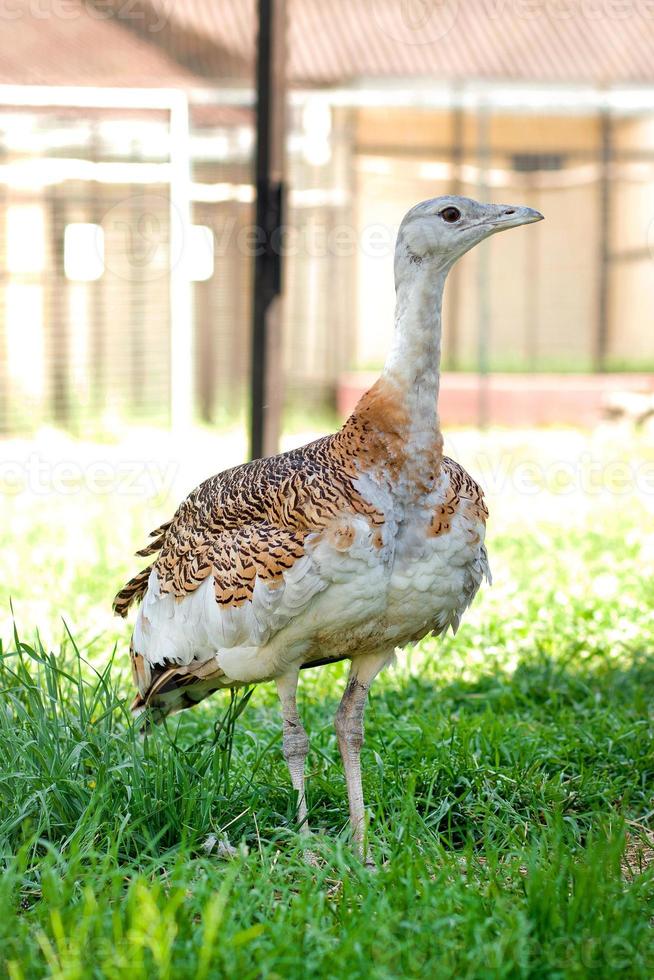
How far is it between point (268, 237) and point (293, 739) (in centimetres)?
344

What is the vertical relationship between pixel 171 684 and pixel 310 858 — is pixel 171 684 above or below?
above

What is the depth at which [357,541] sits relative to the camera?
3043 mm

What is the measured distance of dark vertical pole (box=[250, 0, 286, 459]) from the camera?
6.20m

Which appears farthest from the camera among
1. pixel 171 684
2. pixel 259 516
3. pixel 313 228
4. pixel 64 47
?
pixel 313 228

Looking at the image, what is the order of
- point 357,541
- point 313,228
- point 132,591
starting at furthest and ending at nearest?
point 313,228, point 132,591, point 357,541

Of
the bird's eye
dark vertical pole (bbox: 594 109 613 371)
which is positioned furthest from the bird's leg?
dark vertical pole (bbox: 594 109 613 371)

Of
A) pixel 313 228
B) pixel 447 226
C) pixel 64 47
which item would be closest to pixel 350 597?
pixel 447 226

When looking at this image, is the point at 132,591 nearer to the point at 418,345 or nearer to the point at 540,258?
the point at 418,345

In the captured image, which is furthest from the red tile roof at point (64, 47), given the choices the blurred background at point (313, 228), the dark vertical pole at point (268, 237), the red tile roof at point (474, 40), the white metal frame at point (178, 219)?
the dark vertical pole at point (268, 237)

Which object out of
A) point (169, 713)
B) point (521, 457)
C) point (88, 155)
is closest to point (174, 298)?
point (88, 155)

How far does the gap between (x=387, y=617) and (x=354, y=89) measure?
29.0 feet

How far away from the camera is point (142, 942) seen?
7.68 ft

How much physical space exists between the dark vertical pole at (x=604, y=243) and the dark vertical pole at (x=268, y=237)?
6.19m

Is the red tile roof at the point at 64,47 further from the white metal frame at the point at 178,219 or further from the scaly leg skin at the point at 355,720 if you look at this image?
the scaly leg skin at the point at 355,720
